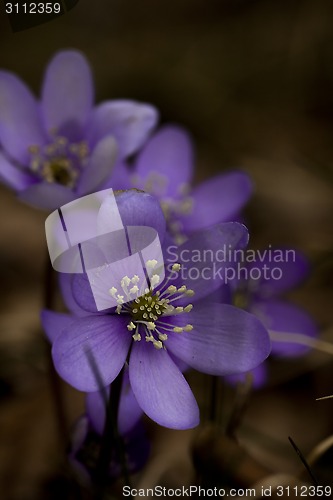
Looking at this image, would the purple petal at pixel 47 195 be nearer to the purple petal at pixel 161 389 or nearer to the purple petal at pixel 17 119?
the purple petal at pixel 17 119

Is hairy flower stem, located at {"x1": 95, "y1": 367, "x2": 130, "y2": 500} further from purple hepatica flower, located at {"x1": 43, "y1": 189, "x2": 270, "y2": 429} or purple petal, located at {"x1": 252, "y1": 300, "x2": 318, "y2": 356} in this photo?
purple petal, located at {"x1": 252, "y1": 300, "x2": 318, "y2": 356}

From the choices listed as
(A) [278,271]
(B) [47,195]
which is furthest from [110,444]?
(A) [278,271]

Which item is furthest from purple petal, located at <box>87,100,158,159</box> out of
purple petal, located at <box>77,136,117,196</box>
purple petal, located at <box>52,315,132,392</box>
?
purple petal, located at <box>52,315,132,392</box>

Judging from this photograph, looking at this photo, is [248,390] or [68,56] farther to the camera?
[68,56]

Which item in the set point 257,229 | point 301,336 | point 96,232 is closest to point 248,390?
point 301,336

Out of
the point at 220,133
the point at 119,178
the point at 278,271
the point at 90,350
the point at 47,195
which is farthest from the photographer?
the point at 220,133

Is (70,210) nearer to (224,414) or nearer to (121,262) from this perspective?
(121,262)

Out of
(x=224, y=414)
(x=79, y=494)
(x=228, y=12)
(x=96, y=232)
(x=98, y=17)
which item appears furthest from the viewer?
(x=228, y=12)

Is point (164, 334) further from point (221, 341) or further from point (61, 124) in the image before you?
point (61, 124)
